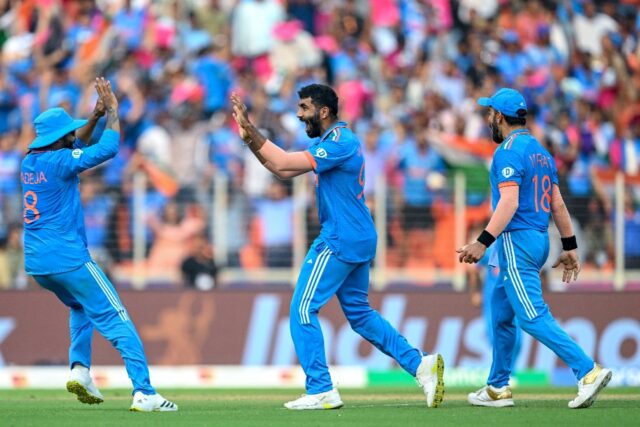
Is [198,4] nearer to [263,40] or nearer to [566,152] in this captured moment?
[263,40]

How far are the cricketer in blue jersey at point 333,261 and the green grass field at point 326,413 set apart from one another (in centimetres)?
28

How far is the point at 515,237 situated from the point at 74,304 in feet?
11.7

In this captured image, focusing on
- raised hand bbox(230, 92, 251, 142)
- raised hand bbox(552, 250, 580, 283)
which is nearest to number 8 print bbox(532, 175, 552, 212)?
raised hand bbox(552, 250, 580, 283)

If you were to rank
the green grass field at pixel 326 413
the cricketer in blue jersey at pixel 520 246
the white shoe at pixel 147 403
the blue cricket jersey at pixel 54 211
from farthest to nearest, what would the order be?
the blue cricket jersey at pixel 54 211, the white shoe at pixel 147 403, the cricketer in blue jersey at pixel 520 246, the green grass field at pixel 326 413

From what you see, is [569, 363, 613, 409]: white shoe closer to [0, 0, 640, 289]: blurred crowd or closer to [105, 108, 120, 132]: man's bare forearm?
[105, 108, 120, 132]: man's bare forearm

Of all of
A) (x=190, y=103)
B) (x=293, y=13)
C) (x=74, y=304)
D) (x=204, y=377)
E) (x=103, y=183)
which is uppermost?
(x=293, y=13)

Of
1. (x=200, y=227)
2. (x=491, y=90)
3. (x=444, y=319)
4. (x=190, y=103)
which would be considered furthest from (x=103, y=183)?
(x=491, y=90)

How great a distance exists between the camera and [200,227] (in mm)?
17906

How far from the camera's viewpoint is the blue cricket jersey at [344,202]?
10977 millimetres

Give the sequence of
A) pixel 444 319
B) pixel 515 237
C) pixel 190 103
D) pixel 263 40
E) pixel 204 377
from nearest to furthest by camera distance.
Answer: pixel 515 237 → pixel 204 377 → pixel 444 319 → pixel 190 103 → pixel 263 40

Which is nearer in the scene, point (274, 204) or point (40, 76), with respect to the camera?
point (274, 204)

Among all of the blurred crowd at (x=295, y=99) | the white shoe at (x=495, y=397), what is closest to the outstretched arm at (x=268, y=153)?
the white shoe at (x=495, y=397)

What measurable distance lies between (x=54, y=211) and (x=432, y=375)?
10.6 ft

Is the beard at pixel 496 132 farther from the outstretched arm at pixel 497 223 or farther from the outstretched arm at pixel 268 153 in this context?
the outstretched arm at pixel 268 153
